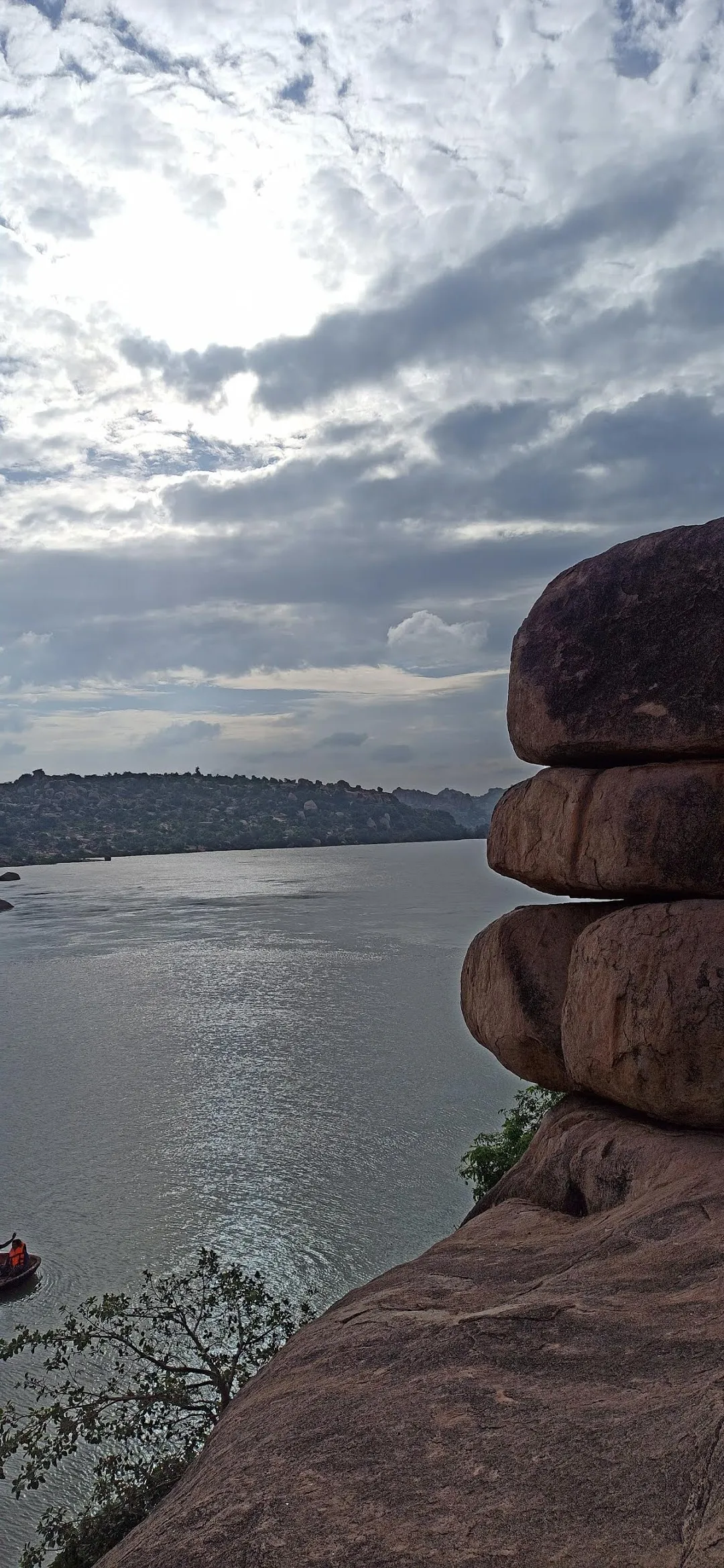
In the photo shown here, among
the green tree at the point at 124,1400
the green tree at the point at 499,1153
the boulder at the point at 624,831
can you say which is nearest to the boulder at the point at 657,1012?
the boulder at the point at 624,831

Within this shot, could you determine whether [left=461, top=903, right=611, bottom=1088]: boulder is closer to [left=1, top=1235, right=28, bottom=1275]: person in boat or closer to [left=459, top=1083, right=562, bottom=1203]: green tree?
[left=459, top=1083, right=562, bottom=1203]: green tree

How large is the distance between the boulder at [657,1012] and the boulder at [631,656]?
1.89 metres

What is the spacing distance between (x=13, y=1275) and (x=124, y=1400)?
1315cm

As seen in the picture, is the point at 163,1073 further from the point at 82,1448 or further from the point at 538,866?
the point at 538,866

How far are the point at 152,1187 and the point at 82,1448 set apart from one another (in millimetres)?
11647

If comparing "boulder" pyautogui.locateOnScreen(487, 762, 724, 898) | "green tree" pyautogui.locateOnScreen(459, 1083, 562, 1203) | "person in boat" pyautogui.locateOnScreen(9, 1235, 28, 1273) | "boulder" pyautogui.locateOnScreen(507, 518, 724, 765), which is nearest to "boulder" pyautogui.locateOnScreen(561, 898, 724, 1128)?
"boulder" pyautogui.locateOnScreen(487, 762, 724, 898)

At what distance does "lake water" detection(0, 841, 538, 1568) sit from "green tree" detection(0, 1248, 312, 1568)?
1.78m

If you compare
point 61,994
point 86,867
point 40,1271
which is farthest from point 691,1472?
point 86,867

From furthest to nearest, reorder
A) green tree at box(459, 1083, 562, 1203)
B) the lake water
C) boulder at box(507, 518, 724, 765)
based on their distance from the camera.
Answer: the lake water < green tree at box(459, 1083, 562, 1203) < boulder at box(507, 518, 724, 765)

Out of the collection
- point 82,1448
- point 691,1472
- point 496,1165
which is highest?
point 691,1472

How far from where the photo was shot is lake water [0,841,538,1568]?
29.5 meters

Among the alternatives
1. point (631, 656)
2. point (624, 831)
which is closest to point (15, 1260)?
point (624, 831)

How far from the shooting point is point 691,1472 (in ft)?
15.2

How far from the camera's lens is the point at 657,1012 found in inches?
398
